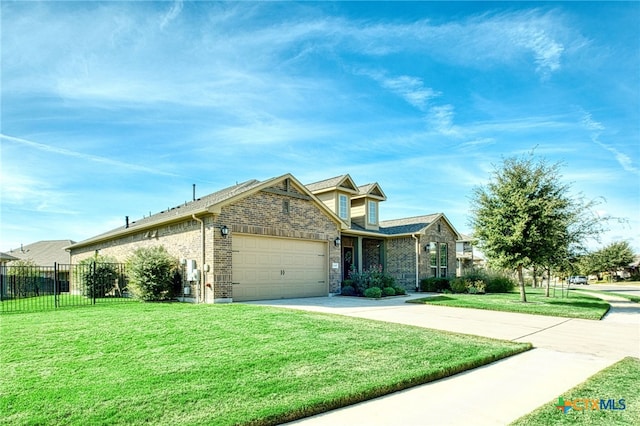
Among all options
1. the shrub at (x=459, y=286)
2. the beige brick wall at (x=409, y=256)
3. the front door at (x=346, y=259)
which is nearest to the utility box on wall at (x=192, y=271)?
the front door at (x=346, y=259)

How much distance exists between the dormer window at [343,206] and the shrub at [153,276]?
925 cm

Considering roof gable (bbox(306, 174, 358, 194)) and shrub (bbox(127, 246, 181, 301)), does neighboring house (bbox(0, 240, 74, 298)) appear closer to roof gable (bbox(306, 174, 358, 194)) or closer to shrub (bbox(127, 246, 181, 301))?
shrub (bbox(127, 246, 181, 301))

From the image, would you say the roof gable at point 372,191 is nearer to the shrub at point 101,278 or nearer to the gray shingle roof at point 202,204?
the gray shingle roof at point 202,204

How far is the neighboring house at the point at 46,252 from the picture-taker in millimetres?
36375

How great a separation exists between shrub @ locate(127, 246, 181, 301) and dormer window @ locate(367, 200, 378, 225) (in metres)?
12.0

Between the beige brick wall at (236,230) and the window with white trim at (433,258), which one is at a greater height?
the beige brick wall at (236,230)

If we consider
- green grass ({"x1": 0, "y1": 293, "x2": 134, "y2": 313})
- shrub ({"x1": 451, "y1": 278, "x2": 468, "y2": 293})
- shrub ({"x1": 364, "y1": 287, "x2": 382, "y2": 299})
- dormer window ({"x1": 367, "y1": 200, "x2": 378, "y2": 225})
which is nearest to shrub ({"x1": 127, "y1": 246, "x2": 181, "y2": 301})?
green grass ({"x1": 0, "y1": 293, "x2": 134, "y2": 313})

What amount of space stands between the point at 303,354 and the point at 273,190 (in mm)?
9857

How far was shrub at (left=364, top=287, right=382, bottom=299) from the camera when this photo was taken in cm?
1648

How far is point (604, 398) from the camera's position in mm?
4633

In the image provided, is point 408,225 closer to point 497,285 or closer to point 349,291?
point 497,285

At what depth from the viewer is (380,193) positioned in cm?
2378

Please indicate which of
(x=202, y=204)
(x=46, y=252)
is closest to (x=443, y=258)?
(x=202, y=204)

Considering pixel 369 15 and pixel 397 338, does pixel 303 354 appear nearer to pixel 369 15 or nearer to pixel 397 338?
pixel 397 338
